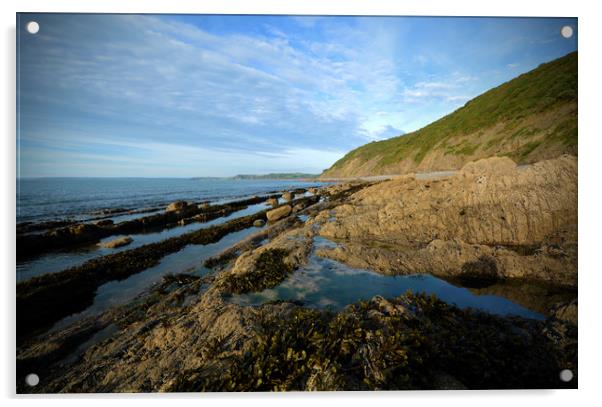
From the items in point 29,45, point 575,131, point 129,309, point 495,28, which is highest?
point 495,28

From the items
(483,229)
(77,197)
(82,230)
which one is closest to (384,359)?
(483,229)

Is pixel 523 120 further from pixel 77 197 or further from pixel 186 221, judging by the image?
pixel 77 197

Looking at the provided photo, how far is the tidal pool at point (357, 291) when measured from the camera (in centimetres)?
414

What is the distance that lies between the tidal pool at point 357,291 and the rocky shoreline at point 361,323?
0.24m

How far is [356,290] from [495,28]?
17.7 ft

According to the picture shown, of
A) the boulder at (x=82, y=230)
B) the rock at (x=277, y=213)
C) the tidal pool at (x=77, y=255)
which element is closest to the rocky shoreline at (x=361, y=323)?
the tidal pool at (x=77, y=255)

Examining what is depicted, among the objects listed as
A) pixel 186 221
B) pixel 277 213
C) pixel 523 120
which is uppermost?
pixel 523 120

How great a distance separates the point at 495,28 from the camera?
4023 millimetres

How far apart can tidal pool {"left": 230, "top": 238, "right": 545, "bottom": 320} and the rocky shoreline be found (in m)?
0.24

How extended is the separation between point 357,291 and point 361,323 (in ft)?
5.04

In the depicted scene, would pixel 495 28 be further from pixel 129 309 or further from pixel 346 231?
pixel 129 309

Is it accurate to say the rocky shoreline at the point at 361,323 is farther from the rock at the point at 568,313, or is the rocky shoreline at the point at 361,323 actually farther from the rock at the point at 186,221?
the rock at the point at 186,221

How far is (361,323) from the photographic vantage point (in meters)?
3.24
